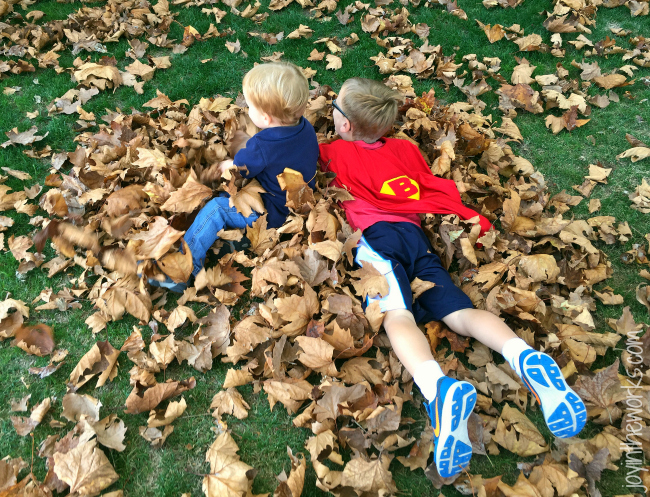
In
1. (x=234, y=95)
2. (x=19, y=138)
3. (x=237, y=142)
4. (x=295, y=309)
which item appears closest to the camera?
(x=295, y=309)

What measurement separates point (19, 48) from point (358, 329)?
420cm

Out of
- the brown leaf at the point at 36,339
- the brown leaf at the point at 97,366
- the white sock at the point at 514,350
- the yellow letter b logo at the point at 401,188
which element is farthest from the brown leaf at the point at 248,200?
the white sock at the point at 514,350

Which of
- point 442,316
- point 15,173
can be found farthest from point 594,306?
point 15,173

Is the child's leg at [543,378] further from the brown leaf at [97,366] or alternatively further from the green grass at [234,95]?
the brown leaf at [97,366]

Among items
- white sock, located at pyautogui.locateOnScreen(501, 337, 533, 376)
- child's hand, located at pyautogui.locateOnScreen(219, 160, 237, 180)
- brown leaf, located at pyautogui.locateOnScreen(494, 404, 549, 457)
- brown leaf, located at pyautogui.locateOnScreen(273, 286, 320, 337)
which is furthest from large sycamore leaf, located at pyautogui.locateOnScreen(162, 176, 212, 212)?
brown leaf, located at pyautogui.locateOnScreen(494, 404, 549, 457)

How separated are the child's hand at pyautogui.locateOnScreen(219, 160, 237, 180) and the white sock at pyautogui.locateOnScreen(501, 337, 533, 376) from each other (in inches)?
71.0

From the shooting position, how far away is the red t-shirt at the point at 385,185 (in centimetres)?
289

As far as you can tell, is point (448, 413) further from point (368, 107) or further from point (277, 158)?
point (368, 107)

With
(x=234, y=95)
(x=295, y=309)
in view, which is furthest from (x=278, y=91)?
(x=234, y=95)

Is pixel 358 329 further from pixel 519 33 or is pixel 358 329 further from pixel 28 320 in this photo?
pixel 519 33

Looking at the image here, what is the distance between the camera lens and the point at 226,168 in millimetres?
2838

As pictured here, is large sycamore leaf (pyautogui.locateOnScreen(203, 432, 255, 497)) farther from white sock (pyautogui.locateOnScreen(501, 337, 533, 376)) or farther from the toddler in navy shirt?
white sock (pyautogui.locateOnScreen(501, 337, 533, 376))

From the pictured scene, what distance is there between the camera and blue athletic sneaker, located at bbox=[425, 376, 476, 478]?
197cm

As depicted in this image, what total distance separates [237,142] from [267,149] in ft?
2.07
